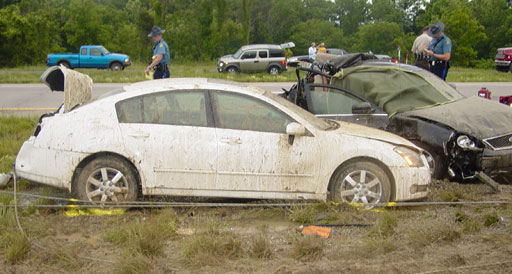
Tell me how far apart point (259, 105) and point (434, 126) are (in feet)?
7.87

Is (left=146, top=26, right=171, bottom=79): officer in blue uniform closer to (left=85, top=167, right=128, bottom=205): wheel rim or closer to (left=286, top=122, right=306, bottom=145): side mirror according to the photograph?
(left=85, top=167, right=128, bottom=205): wheel rim

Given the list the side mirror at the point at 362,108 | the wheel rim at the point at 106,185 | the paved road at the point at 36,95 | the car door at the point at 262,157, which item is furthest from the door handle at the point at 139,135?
the paved road at the point at 36,95

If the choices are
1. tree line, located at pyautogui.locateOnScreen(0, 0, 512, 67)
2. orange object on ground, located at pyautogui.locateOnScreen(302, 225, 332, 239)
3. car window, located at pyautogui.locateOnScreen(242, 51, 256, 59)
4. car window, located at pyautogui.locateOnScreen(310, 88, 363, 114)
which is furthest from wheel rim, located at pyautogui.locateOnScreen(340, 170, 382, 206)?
tree line, located at pyautogui.locateOnScreen(0, 0, 512, 67)

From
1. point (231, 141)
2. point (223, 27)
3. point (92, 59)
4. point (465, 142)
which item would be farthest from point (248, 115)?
point (223, 27)

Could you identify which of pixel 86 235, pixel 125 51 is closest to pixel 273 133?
pixel 86 235

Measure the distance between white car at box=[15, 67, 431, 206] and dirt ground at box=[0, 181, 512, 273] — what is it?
25 centimetres

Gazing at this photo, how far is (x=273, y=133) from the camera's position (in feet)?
18.5

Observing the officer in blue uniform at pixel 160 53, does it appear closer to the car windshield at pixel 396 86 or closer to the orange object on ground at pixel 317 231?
the car windshield at pixel 396 86

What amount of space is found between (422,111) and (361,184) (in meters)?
2.17

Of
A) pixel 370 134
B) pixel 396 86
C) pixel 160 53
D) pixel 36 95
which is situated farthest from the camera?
pixel 36 95

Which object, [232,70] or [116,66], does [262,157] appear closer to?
[232,70]

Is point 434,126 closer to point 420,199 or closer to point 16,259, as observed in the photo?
point 420,199

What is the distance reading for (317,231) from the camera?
16.8ft

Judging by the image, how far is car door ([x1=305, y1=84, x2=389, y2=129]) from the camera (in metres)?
7.33
